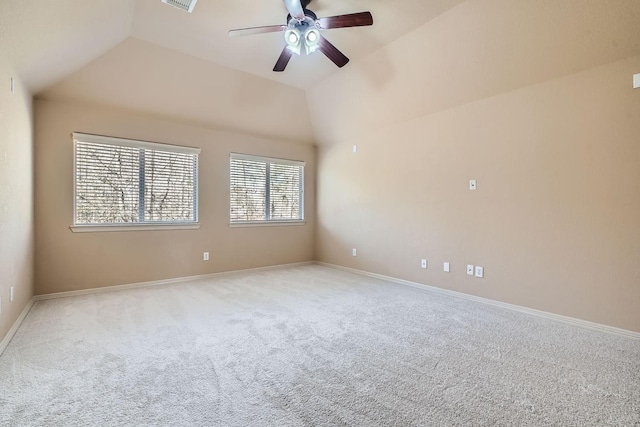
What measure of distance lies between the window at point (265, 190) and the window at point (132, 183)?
717 millimetres

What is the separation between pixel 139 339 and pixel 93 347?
1.01ft

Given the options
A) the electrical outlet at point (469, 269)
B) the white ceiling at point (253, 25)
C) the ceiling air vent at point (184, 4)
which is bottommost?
the electrical outlet at point (469, 269)

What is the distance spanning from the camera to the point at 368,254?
197 inches

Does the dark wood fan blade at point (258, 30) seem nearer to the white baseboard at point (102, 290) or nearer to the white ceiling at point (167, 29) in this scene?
the white ceiling at point (167, 29)

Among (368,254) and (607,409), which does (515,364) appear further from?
(368,254)

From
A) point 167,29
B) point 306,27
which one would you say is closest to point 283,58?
point 306,27

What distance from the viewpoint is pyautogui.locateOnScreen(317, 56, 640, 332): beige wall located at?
2656 mm

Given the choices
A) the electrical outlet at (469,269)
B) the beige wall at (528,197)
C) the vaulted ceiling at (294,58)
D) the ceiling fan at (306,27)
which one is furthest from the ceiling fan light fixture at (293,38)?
the electrical outlet at (469,269)

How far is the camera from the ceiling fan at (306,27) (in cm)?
253

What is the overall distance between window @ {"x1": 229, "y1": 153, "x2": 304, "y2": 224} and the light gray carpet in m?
2.22

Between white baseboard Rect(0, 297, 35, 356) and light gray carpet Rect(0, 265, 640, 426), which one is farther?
white baseboard Rect(0, 297, 35, 356)

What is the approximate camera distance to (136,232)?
4.17 meters

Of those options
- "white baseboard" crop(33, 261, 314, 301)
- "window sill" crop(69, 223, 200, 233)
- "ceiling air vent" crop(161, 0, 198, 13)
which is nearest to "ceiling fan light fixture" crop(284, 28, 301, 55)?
"ceiling air vent" crop(161, 0, 198, 13)

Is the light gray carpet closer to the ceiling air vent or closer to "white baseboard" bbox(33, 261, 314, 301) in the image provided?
"white baseboard" bbox(33, 261, 314, 301)
